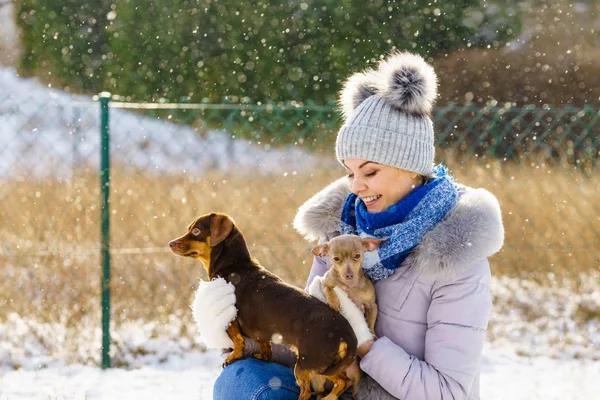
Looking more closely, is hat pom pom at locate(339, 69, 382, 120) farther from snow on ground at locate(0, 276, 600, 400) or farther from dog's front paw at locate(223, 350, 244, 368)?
snow on ground at locate(0, 276, 600, 400)

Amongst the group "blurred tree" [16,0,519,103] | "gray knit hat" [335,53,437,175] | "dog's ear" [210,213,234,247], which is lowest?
"dog's ear" [210,213,234,247]

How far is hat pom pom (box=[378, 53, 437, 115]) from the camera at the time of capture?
2619 mm

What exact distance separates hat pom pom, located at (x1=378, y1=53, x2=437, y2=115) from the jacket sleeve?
24.7 inches

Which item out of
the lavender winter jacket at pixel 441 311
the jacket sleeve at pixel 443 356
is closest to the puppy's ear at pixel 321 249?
the lavender winter jacket at pixel 441 311

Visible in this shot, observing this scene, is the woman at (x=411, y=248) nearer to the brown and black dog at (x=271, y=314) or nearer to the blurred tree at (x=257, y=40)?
the brown and black dog at (x=271, y=314)

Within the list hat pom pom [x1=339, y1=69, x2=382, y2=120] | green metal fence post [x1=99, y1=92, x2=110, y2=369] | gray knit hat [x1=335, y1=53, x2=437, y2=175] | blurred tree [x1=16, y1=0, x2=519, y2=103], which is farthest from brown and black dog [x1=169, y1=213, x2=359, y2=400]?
blurred tree [x1=16, y1=0, x2=519, y2=103]

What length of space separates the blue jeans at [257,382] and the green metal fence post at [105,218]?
2.35 meters

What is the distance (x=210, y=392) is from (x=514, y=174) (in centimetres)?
545

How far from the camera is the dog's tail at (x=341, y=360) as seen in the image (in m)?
2.37

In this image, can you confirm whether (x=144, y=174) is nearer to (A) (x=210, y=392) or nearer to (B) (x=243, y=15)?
(A) (x=210, y=392)

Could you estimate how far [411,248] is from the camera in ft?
8.31

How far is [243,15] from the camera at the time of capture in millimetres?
15875

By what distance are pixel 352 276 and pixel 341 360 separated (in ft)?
0.87

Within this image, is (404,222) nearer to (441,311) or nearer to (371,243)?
(371,243)
